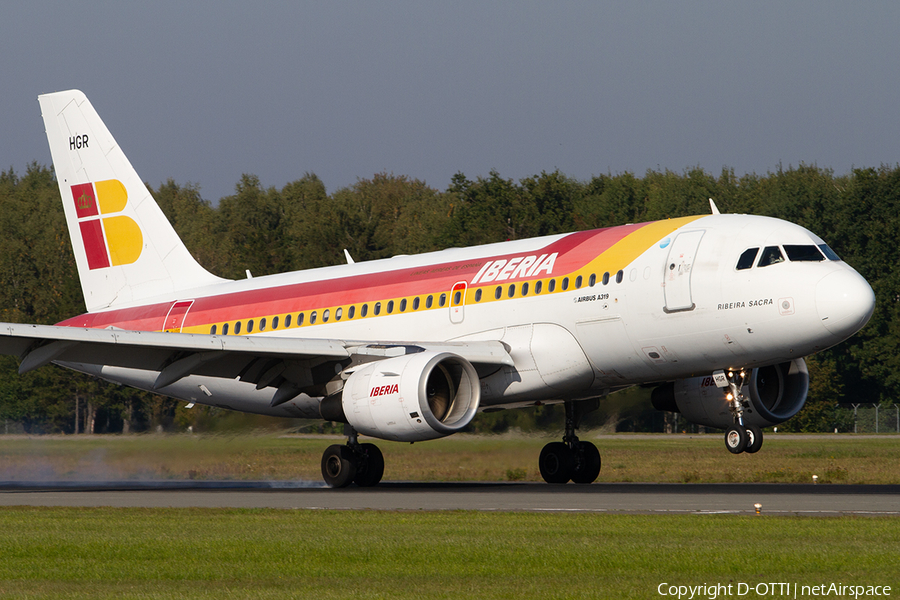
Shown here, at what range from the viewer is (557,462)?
85.6 ft

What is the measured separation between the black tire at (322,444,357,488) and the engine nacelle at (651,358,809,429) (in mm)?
6776

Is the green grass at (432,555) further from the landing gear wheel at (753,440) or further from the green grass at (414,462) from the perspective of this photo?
the green grass at (414,462)

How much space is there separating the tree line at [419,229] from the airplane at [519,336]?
485 cm

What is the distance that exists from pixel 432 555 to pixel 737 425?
10.4 m

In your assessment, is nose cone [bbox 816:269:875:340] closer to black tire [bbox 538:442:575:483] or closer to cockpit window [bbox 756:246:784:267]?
cockpit window [bbox 756:246:784:267]

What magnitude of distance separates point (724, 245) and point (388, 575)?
12.1 m

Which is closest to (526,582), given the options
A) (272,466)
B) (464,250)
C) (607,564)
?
(607,564)

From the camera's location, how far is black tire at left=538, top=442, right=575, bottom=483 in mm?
26031

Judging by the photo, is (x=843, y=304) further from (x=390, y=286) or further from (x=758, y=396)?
(x=390, y=286)

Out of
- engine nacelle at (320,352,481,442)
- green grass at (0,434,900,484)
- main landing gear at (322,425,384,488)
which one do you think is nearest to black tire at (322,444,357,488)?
main landing gear at (322,425,384,488)

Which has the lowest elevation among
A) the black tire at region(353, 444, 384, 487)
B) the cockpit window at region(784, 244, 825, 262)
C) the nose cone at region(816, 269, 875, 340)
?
the black tire at region(353, 444, 384, 487)

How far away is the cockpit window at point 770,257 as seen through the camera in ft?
68.7

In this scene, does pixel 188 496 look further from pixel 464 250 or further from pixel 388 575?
pixel 388 575

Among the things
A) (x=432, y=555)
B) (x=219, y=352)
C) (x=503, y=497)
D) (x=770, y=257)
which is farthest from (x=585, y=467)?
(x=432, y=555)
